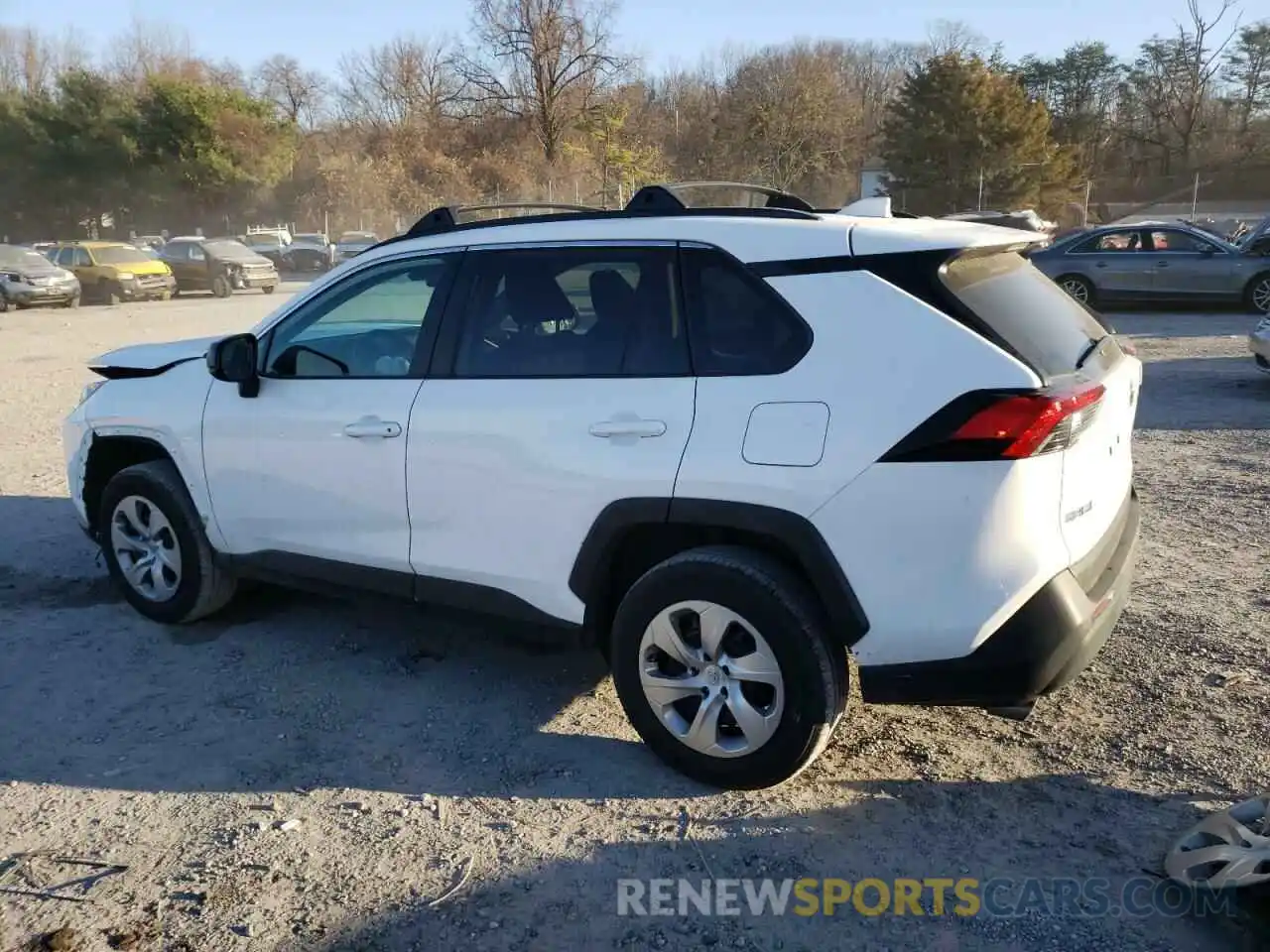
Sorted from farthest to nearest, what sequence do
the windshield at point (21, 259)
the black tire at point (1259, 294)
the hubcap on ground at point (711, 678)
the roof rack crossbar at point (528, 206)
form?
the windshield at point (21, 259)
the black tire at point (1259, 294)
the roof rack crossbar at point (528, 206)
the hubcap on ground at point (711, 678)

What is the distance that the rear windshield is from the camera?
10.1 feet

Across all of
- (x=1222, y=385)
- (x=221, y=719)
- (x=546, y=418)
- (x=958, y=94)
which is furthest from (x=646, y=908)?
(x=958, y=94)

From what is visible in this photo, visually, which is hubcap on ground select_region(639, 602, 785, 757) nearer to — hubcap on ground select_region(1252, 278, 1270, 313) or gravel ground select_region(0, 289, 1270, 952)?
gravel ground select_region(0, 289, 1270, 952)

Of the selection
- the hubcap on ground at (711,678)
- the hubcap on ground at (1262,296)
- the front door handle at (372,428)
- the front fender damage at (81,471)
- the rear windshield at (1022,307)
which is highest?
the rear windshield at (1022,307)

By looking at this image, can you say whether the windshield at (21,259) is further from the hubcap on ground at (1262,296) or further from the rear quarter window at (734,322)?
the rear quarter window at (734,322)

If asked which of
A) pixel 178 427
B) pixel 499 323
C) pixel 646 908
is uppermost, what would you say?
pixel 499 323

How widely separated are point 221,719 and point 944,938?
2656mm

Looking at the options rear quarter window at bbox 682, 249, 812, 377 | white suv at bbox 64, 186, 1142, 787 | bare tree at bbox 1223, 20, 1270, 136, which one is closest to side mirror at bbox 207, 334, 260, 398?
white suv at bbox 64, 186, 1142, 787

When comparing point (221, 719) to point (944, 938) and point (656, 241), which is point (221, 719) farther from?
point (944, 938)

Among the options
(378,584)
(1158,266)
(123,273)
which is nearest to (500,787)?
(378,584)

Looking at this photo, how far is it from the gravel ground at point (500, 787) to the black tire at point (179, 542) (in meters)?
0.13

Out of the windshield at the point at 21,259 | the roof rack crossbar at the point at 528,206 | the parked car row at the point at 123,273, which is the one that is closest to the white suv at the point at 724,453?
the roof rack crossbar at the point at 528,206

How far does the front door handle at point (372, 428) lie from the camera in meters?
3.84

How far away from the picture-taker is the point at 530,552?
142 inches
